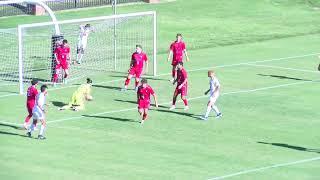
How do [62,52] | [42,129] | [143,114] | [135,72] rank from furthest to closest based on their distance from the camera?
[62,52]
[135,72]
[143,114]
[42,129]

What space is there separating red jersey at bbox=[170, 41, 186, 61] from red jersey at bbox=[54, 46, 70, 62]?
4.50 m

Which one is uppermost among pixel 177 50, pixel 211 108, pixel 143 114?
pixel 177 50

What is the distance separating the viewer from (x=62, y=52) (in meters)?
42.1

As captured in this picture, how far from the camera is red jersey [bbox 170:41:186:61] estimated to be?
43.0 m

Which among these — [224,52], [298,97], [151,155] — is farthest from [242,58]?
[151,155]

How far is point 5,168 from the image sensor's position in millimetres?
29469

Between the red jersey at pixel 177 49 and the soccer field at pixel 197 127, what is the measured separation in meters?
1.16

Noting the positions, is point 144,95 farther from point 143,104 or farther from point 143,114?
point 143,114

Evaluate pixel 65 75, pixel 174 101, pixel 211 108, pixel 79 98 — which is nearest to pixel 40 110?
pixel 79 98

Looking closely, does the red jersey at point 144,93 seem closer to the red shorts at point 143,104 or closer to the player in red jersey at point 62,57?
the red shorts at point 143,104

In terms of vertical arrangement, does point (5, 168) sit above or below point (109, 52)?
below

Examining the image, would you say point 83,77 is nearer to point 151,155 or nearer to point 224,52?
point 224,52

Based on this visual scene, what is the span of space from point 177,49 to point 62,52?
16.1 feet

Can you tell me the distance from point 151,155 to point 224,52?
2074 centimetres
